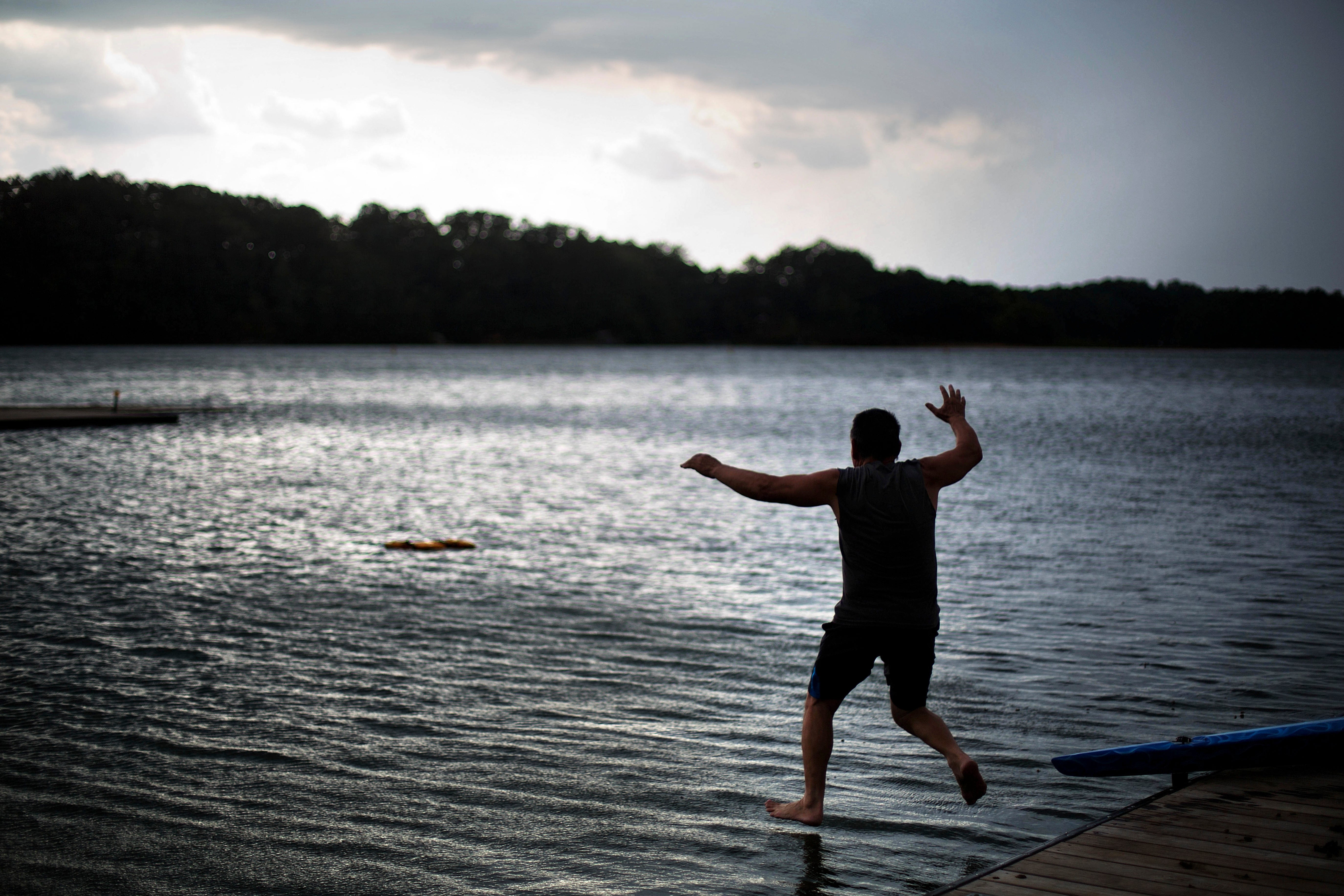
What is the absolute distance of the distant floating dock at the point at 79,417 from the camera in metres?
31.1

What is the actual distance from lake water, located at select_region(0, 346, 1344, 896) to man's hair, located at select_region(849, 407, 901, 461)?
1.90 m

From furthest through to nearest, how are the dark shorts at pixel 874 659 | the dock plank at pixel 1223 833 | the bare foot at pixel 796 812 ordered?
the bare foot at pixel 796 812, the dark shorts at pixel 874 659, the dock plank at pixel 1223 833

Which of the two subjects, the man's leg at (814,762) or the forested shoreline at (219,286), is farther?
the forested shoreline at (219,286)

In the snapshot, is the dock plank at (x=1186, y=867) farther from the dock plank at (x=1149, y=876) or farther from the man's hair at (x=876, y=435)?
the man's hair at (x=876, y=435)

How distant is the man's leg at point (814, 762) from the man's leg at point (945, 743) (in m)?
0.30

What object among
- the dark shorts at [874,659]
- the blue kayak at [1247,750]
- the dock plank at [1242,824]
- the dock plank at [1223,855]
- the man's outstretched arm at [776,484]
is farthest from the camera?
the blue kayak at [1247,750]

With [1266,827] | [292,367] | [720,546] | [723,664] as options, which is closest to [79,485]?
[720,546]

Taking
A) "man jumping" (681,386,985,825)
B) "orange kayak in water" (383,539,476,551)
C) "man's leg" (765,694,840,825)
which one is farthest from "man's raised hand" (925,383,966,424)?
"orange kayak in water" (383,539,476,551)

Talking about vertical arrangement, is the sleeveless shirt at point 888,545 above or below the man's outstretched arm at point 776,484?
below

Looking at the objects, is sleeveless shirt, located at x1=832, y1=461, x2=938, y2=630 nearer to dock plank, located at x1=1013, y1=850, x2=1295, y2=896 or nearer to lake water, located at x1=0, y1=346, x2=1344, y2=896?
dock plank, located at x1=1013, y1=850, x2=1295, y2=896

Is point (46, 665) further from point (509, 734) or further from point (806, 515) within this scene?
point (806, 515)

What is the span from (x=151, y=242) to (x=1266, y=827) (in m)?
181

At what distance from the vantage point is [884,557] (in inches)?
179

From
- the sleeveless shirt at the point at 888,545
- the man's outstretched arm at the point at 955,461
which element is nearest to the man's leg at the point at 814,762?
the sleeveless shirt at the point at 888,545
